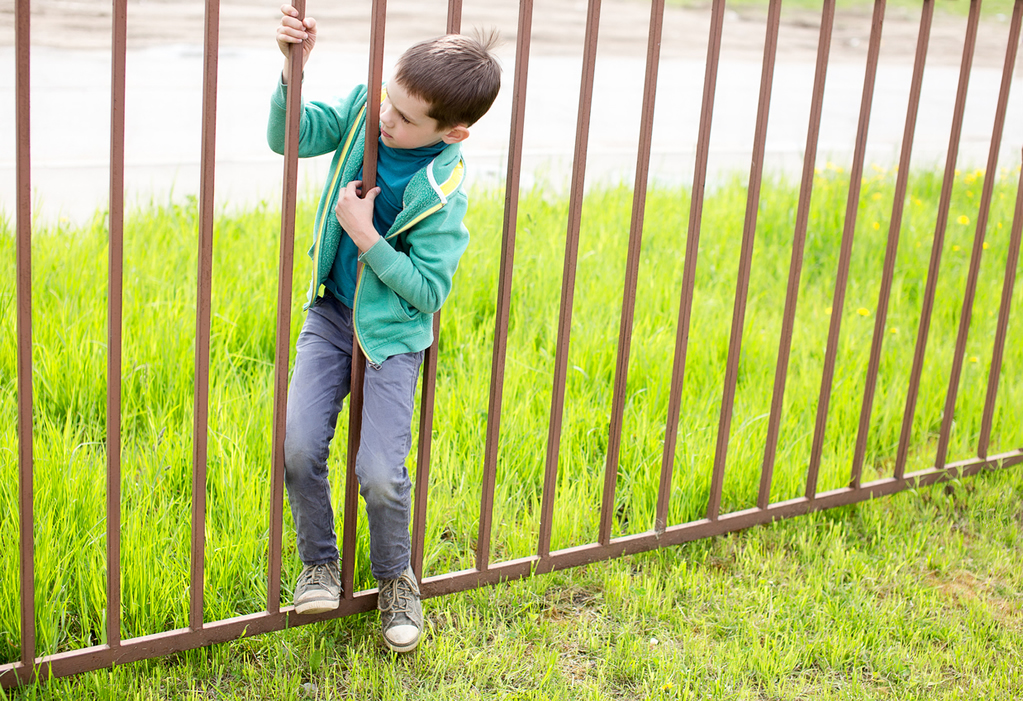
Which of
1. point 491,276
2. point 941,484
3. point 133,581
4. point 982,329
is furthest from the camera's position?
point 982,329

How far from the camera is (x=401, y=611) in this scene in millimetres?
2299

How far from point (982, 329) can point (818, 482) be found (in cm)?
179

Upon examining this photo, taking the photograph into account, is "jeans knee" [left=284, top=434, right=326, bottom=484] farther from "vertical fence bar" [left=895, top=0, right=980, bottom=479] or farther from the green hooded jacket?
"vertical fence bar" [left=895, top=0, right=980, bottom=479]

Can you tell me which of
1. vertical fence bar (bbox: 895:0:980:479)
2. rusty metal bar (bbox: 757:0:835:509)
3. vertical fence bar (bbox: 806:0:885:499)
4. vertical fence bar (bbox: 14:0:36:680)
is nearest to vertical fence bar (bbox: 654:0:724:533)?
rusty metal bar (bbox: 757:0:835:509)

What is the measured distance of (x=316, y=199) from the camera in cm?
473

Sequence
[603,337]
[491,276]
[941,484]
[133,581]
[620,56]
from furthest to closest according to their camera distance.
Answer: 1. [620,56]
2. [491,276]
3. [603,337]
4. [941,484]
5. [133,581]

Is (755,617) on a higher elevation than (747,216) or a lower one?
lower

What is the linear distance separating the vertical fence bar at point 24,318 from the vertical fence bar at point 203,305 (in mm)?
302

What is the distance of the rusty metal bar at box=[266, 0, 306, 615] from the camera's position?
6.41 feet

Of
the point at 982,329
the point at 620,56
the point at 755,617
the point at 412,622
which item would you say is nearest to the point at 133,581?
the point at 412,622

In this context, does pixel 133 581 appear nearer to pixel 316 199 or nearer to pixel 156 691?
pixel 156 691

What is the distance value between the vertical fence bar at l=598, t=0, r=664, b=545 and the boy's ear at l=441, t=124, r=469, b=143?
0.46 metres

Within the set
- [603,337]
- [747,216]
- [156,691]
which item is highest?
[747,216]

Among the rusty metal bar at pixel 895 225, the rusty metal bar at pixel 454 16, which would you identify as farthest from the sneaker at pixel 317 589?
the rusty metal bar at pixel 895 225
